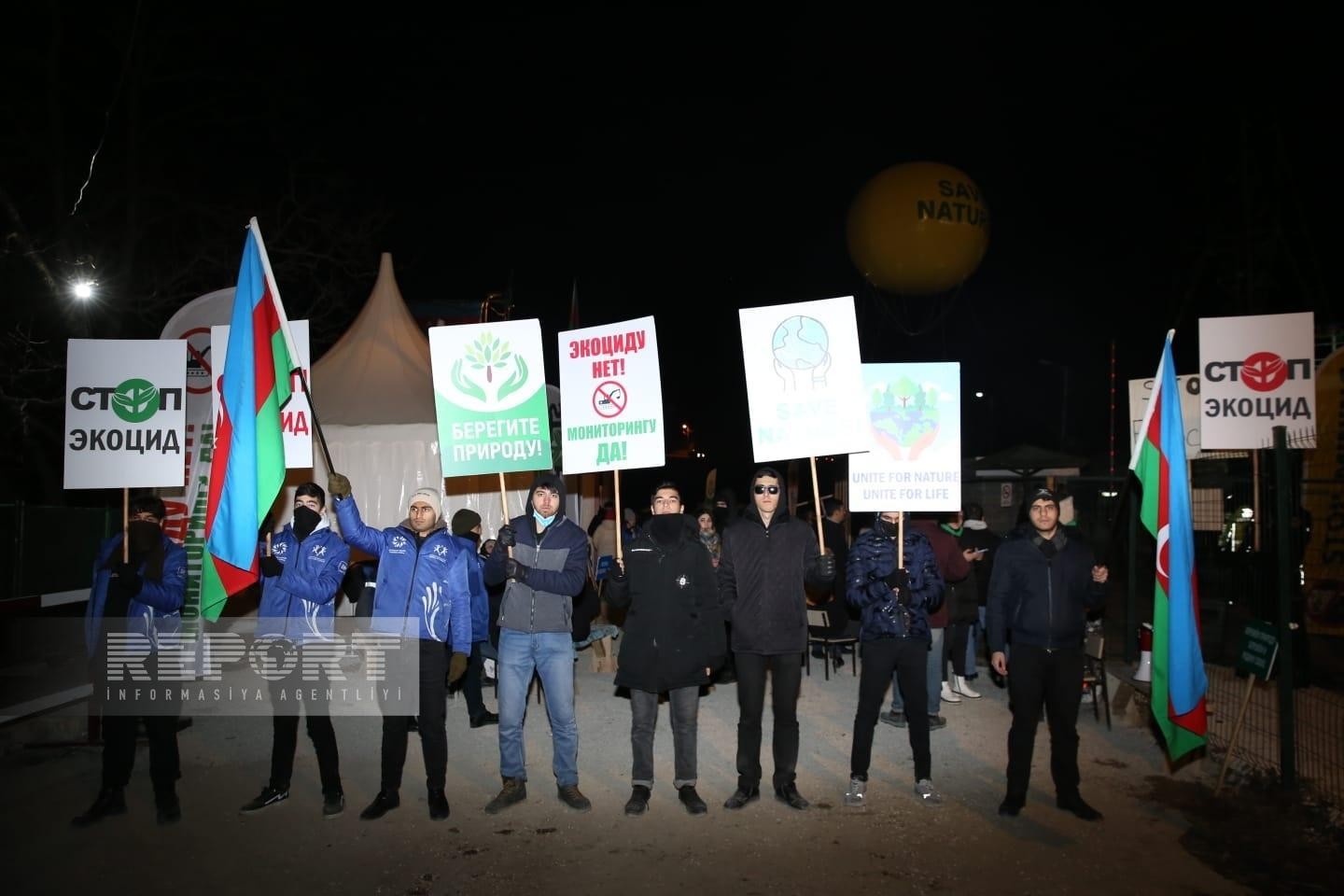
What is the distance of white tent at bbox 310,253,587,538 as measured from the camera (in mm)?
11797

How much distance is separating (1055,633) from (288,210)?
16.0 m

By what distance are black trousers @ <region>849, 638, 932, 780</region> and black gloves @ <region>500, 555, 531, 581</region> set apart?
233 centimetres

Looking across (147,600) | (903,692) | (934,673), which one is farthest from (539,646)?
(934,673)

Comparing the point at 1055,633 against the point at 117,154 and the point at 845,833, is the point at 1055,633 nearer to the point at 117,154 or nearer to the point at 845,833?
the point at 845,833

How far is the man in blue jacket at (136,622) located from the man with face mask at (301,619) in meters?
0.55

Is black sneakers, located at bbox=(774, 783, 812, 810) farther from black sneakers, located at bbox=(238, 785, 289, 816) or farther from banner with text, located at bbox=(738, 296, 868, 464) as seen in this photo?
black sneakers, located at bbox=(238, 785, 289, 816)

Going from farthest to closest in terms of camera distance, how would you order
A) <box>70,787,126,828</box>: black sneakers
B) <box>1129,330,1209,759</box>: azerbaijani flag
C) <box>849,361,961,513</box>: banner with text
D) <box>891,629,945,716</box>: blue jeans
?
<box>891,629,945,716</box>: blue jeans < <box>849,361,961,513</box>: banner with text < <box>1129,330,1209,759</box>: azerbaijani flag < <box>70,787,126,828</box>: black sneakers

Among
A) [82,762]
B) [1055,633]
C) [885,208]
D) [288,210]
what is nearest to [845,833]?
[1055,633]

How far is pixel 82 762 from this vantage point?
24.7ft

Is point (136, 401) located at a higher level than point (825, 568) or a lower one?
higher

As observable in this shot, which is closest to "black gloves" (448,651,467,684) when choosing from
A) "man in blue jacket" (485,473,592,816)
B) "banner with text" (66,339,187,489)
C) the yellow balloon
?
"man in blue jacket" (485,473,592,816)

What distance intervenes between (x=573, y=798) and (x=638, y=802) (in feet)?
1.44

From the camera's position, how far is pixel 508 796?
251 inches

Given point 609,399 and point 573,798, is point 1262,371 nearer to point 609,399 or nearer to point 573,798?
point 609,399
